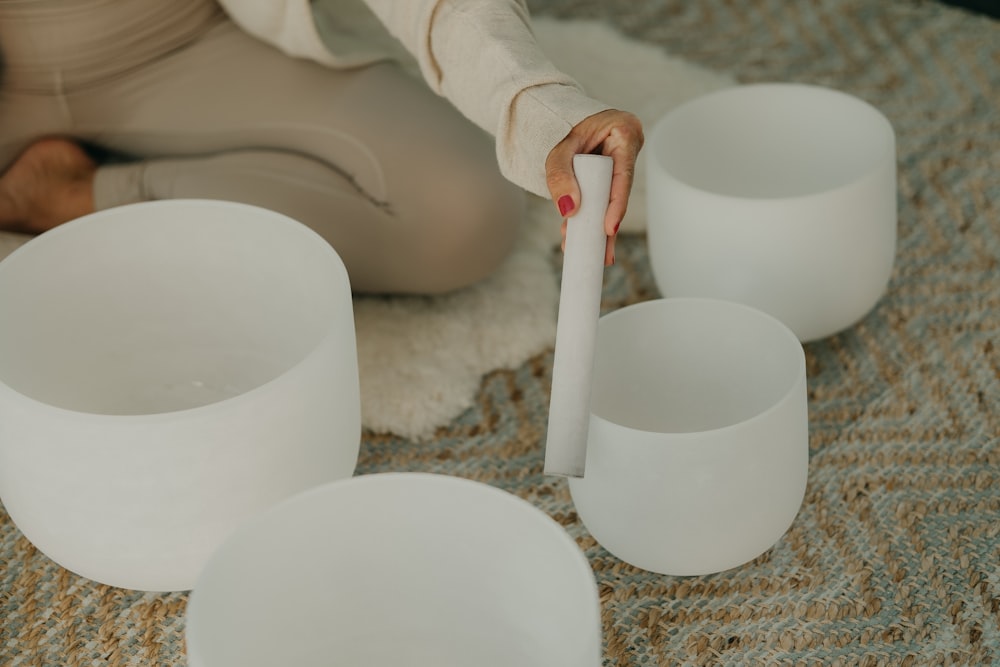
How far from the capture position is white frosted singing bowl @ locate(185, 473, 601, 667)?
73 cm

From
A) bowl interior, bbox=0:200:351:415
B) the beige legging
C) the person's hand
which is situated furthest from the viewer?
the beige legging

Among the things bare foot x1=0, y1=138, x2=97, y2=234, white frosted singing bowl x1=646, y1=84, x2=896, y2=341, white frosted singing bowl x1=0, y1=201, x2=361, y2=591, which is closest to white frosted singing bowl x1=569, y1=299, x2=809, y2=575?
white frosted singing bowl x1=646, y1=84, x2=896, y2=341

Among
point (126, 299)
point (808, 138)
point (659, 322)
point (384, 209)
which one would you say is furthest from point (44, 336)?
point (808, 138)

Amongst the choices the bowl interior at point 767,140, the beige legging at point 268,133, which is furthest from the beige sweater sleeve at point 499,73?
the bowl interior at point 767,140

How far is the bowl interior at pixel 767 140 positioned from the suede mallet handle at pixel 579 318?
14.7 inches

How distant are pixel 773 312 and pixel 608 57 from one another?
2.11 feet

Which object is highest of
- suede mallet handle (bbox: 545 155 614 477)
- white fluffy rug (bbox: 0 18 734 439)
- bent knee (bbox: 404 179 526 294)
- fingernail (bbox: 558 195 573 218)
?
fingernail (bbox: 558 195 573 218)

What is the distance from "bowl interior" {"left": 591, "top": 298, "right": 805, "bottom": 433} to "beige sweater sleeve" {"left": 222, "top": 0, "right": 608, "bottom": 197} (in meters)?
0.16

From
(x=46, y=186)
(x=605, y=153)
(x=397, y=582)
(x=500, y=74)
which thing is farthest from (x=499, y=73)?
(x=46, y=186)

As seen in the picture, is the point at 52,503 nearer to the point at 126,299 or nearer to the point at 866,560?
the point at 126,299

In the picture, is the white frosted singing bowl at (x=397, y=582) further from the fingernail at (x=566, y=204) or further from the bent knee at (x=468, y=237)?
the bent knee at (x=468, y=237)

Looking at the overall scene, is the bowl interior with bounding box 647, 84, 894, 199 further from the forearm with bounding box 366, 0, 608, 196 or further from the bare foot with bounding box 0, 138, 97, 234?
the bare foot with bounding box 0, 138, 97, 234

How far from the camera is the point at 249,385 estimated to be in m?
1.07

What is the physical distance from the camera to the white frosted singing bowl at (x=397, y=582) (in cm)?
73
